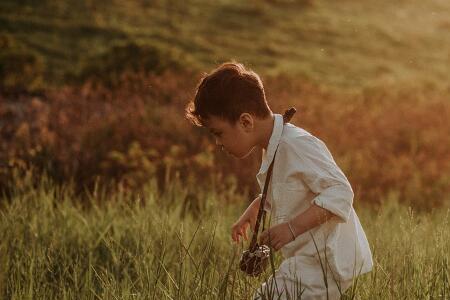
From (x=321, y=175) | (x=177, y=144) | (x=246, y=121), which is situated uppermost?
(x=246, y=121)

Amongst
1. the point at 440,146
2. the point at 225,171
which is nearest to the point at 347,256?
the point at 225,171

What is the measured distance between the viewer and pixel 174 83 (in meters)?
10.8

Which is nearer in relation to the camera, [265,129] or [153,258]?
[265,129]

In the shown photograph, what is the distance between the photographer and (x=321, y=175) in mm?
2979

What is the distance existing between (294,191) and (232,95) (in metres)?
0.46

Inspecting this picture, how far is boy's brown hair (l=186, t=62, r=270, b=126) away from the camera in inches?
123

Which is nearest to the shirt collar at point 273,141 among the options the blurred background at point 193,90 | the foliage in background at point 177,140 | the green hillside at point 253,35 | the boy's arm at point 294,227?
the boy's arm at point 294,227

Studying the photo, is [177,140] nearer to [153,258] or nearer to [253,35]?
[153,258]

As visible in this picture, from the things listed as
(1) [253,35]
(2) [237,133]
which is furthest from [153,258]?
(1) [253,35]

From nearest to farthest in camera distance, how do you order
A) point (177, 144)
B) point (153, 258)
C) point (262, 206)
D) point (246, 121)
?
point (262, 206) < point (246, 121) < point (153, 258) < point (177, 144)

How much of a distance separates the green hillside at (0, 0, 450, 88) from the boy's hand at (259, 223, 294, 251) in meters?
11.0

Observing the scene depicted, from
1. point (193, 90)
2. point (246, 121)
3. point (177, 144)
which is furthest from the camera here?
point (177, 144)

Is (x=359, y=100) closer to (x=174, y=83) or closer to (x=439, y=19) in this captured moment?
(x=174, y=83)

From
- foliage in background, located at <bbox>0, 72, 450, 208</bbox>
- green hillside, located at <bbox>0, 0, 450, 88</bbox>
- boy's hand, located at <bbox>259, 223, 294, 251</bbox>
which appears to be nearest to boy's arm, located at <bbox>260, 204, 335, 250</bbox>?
boy's hand, located at <bbox>259, 223, 294, 251</bbox>
